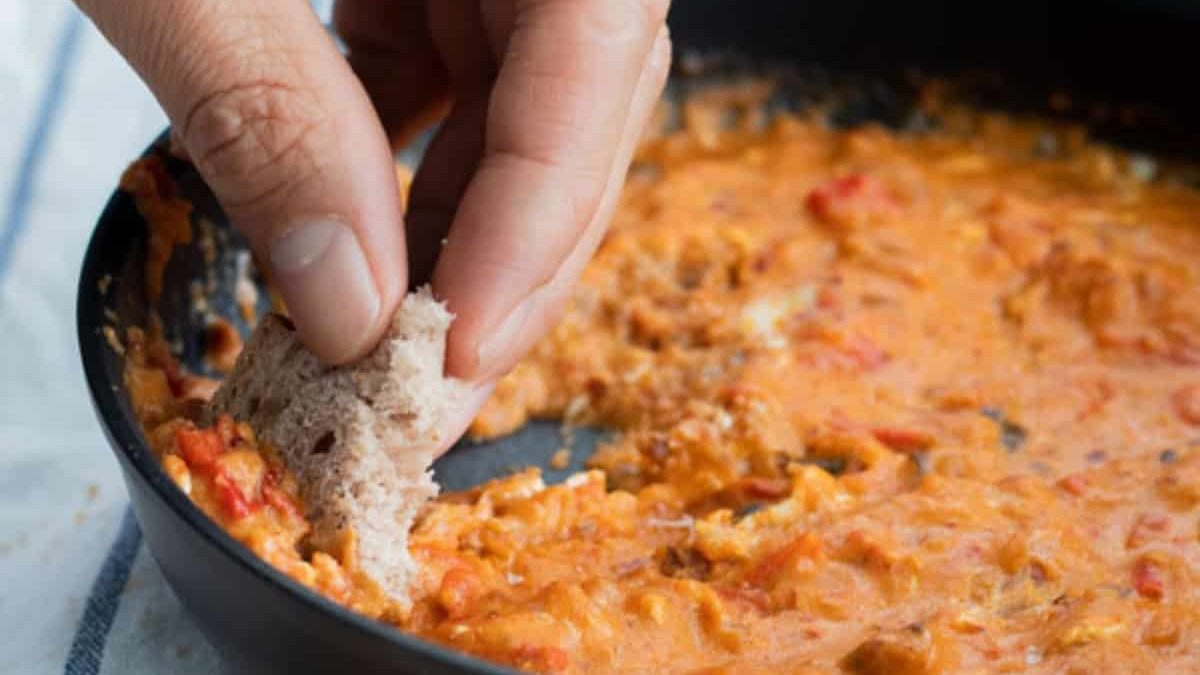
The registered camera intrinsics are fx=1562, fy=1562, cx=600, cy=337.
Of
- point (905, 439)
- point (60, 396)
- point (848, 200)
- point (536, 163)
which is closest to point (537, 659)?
point (536, 163)

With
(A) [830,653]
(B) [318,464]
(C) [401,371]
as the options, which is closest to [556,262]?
(C) [401,371]

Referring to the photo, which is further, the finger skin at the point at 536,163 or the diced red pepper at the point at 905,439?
the diced red pepper at the point at 905,439

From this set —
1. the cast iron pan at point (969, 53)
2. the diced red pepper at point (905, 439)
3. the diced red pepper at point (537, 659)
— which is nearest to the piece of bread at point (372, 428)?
the diced red pepper at point (537, 659)

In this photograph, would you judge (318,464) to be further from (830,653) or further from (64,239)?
(64,239)

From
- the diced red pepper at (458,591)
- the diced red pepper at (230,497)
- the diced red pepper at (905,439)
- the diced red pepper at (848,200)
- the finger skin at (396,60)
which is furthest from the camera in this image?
the diced red pepper at (848,200)

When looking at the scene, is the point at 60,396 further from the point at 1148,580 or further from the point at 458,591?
the point at 1148,580

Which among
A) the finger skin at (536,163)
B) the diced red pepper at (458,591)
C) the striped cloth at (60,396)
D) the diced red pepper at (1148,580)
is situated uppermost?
the finger skin at (536,163)

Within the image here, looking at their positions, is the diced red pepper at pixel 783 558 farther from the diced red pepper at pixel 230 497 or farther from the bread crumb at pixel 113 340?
the bread crumb at pixel 113 340
